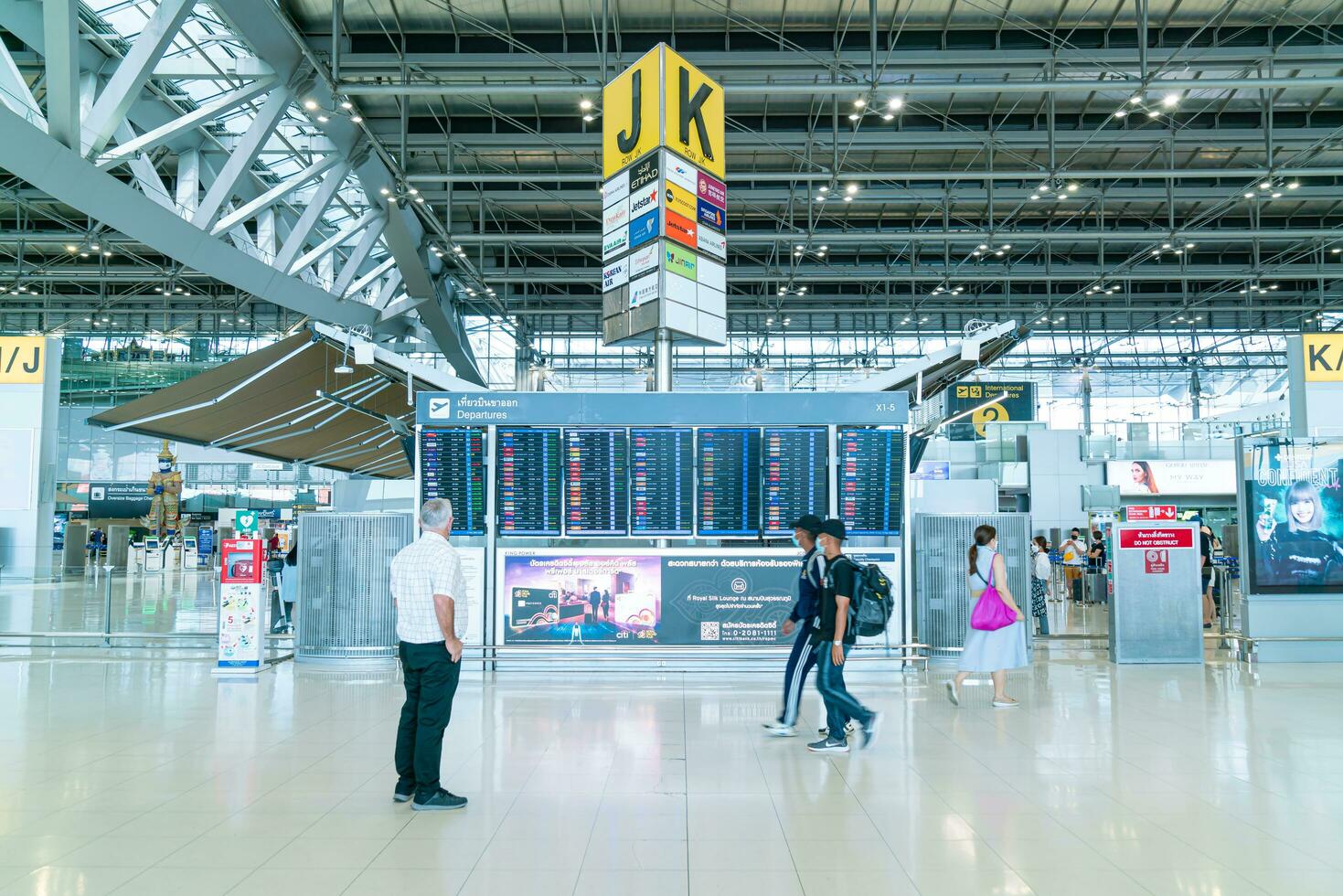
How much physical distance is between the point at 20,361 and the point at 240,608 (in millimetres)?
19897

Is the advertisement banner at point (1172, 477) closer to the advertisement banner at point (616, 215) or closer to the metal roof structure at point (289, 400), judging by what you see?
the metal roof structure at point (289, 400)

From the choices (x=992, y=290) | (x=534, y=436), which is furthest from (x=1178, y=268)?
(x=534, y=436)

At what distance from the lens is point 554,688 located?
29.9ft

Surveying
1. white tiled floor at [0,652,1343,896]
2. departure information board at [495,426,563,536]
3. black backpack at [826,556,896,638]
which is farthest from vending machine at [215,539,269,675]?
black backpack at [826,556,896,638]

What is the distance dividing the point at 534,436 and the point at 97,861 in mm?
6569

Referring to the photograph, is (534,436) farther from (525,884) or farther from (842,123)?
(842,123)

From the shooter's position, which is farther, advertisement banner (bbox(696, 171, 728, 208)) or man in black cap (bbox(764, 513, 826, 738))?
advertisement banner (bbox(696, 171, 728, 208))

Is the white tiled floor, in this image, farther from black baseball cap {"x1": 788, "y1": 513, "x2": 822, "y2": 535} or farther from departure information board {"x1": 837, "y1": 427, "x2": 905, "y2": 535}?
departure information board {"x1": 837, "y1": 427, "x2": 905, "y2": 535}

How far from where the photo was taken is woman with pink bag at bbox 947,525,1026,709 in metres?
7.92

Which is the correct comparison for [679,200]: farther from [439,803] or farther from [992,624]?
[439,803]

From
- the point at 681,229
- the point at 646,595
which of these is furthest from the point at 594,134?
the point at 646,595

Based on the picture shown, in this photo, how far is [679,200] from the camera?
34.0 ft

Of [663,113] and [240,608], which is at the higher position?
[663,113]

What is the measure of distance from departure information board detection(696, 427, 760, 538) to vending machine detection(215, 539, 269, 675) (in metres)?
4.72
